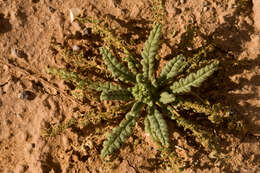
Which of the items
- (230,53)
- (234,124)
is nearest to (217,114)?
(234,124)

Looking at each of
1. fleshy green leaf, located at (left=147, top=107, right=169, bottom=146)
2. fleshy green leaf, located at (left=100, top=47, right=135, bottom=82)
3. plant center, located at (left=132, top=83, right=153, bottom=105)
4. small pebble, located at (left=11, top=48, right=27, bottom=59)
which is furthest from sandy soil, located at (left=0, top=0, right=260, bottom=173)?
fleshy green leaf, located at (left=100, top=47, right=135, bottom=82)

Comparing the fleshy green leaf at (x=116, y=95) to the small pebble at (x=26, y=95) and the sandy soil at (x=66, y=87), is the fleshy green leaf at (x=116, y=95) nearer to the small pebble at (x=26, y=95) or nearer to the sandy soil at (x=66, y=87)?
the sandy soil at (x=66, y=87)

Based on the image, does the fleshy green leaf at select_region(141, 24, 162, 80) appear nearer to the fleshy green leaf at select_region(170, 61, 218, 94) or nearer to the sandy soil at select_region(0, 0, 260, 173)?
the fleshy green leaf at select_region(170, 61, 218, 94)

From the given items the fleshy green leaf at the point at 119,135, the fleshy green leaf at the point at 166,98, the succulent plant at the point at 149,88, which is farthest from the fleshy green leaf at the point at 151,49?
the fleshy green leaf at the point at 119,135

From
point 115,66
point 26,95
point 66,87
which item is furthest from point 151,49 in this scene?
point 26,95

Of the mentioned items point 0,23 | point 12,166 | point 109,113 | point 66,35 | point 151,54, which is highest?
point 0,23

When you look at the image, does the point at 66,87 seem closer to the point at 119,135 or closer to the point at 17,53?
the point at 17,53

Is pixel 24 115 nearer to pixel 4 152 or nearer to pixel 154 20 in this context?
pixel 4 152
